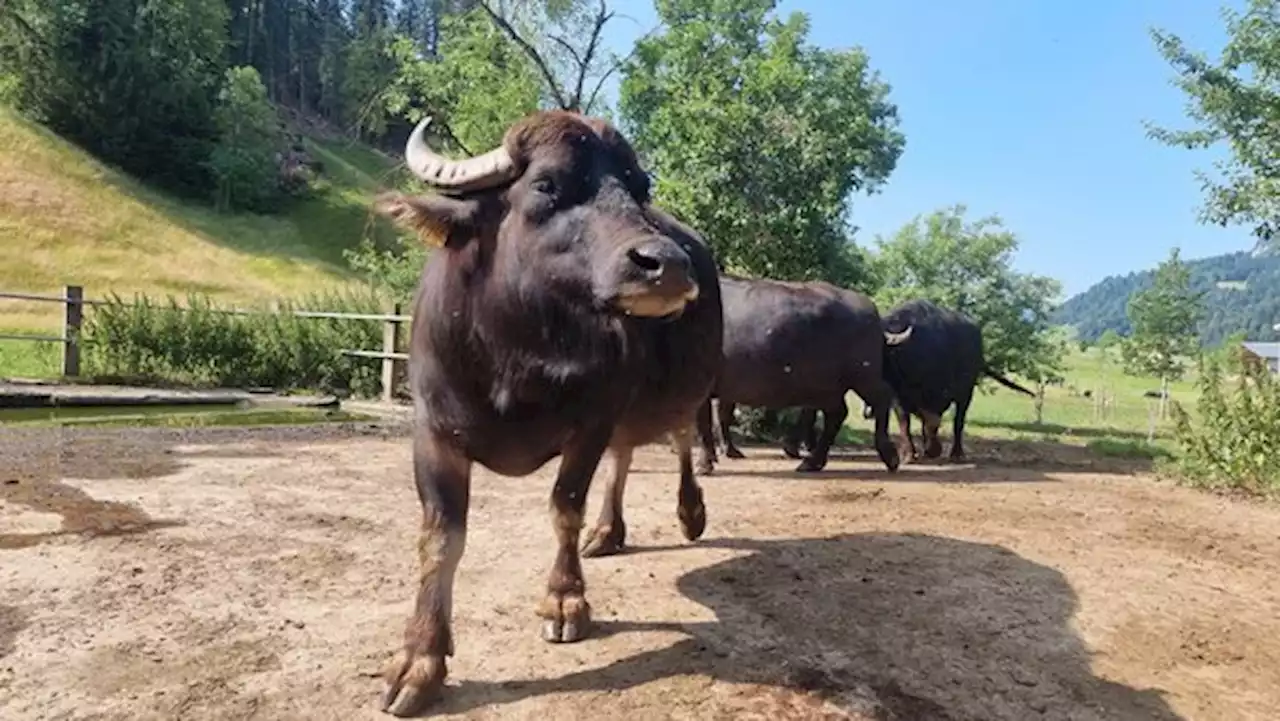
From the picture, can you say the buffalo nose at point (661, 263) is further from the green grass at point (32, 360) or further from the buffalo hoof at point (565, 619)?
the green grass at point (32, 360)

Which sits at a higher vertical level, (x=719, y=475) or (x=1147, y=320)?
(x=1147, y=320)

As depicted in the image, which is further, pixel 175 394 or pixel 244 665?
pixel 175 394

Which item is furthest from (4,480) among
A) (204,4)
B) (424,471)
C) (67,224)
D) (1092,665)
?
(204,4)

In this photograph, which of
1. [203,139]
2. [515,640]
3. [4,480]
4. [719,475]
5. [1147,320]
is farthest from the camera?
[203,139]

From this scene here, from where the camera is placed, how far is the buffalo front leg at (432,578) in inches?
131

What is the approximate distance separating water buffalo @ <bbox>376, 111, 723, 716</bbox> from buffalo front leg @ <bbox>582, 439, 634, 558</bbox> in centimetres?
133

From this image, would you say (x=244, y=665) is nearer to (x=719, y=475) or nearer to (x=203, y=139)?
(x=719, y=475)

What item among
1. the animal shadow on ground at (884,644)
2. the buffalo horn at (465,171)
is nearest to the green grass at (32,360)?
the buffalo horn at (465,171)

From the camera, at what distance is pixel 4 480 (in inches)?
277

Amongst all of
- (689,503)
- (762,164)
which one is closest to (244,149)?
(762,164)

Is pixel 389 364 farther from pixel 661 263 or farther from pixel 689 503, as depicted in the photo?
pixel 661 263

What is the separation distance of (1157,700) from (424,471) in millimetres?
3144

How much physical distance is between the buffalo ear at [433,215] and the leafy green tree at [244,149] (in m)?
55.3

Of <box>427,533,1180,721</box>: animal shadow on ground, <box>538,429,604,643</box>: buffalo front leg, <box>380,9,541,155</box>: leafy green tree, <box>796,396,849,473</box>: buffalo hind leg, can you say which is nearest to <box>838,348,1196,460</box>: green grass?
<box>796,396,849,473</box>: buffalo hind leg
